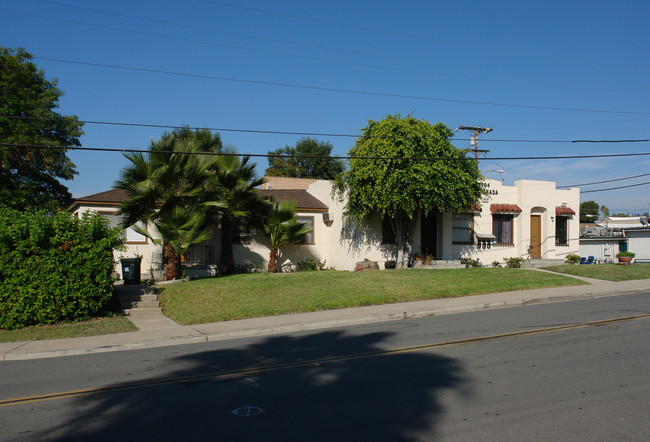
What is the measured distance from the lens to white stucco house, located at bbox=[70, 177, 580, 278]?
70.8 feet

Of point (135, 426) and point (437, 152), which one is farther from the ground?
point (437, 152)

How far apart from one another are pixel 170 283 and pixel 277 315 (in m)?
5.39

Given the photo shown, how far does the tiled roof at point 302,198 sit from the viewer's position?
2345cm

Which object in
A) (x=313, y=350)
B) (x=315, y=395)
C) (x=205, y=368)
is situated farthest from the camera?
(x=313, y=350)

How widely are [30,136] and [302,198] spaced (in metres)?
13.6

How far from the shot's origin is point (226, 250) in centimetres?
2038

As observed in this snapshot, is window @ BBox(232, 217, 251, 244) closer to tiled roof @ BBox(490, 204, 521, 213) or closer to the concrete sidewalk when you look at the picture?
the concrete sidewalk

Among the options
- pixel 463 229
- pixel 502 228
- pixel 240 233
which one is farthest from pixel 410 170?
pixel 502 228

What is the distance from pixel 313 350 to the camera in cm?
936

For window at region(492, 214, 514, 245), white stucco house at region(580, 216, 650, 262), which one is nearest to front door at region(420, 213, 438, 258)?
window at region(492, 214, 514, 245)

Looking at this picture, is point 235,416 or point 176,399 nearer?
point 235,416

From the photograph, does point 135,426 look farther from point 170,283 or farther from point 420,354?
point 170,283

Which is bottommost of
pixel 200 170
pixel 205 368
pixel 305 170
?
pixel 205 368

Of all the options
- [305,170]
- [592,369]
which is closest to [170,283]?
[592,369]
